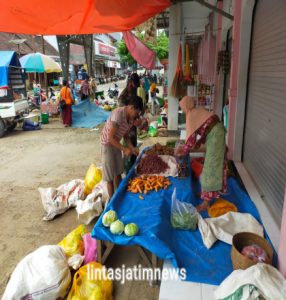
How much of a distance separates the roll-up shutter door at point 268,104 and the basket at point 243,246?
578 millimetres

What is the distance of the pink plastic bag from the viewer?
2.88 m

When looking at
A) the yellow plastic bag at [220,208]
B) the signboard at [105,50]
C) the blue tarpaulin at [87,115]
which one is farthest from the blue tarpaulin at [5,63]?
the signboard at [105,50]

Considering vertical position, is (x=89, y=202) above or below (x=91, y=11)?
below

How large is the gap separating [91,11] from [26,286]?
3257 mm

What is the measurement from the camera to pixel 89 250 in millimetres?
2918

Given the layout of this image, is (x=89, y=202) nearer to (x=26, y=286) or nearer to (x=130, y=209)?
(x=130, y=209)

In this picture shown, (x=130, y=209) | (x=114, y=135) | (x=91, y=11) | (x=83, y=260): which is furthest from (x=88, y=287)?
(x=91, y=11)

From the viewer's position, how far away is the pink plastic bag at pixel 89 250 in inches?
113

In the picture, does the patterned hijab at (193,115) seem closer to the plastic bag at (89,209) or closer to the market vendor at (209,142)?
the market vendor at (209,142)

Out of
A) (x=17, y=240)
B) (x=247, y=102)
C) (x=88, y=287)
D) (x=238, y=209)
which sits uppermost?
(x=247, y=102)

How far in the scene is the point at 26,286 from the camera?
239cm

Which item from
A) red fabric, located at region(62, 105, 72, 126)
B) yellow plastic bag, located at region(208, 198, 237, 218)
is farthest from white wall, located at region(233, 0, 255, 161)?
red fabric, located at region(62, 105, 72, 126)

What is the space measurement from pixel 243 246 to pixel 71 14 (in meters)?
3.42

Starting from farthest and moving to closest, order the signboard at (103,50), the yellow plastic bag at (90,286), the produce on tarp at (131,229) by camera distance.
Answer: the signboard at (103,50), the produce on tarp at (131,229), the yellow plastic bag at (90,286)
